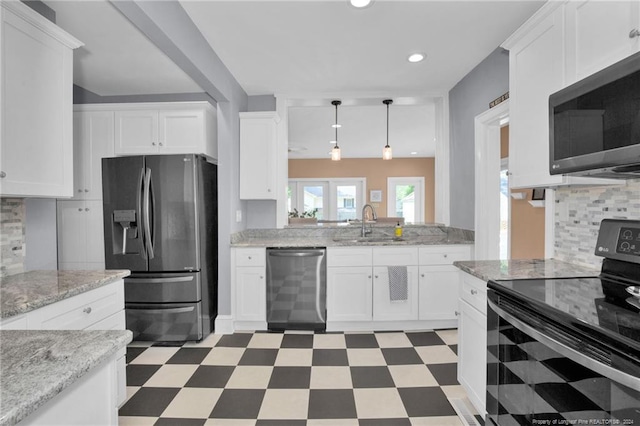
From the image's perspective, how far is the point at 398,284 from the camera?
315 cm

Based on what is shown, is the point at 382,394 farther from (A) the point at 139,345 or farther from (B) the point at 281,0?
(B) the point at 281,0

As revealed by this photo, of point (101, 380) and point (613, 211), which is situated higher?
point (613, 211)

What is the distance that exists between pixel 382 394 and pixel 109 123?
3198 mm

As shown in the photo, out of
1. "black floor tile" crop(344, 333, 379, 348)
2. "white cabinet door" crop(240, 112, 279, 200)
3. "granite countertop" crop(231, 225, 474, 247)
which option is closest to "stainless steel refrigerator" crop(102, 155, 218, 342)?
"white cabinet door" crop(240, 112, 279, 200)

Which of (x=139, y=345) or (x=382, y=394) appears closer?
(x=382, y=394)

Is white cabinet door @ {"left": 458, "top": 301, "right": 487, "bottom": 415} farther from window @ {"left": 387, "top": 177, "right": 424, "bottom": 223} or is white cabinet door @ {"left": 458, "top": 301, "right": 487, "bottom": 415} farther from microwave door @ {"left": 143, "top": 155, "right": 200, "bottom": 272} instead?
→ window @ {"left": 387, "top": 177, "right": 424, "bottom": 223}

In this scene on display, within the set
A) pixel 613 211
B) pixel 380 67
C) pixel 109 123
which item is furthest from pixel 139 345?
pixel 613 211

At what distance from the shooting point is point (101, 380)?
0.80 metres

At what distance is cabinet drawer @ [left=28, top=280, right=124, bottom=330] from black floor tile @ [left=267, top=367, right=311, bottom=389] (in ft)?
3.59

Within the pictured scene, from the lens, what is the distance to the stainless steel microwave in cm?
109

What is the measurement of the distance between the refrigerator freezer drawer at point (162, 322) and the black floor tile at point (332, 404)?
52.8 inches

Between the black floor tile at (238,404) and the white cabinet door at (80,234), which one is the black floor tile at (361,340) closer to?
the black floor tile at (238,404)

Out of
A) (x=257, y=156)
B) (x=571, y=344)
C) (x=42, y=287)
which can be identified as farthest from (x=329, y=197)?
(x=571, y=344)

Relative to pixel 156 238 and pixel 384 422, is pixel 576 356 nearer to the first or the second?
pixel 384 422
